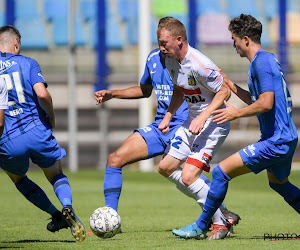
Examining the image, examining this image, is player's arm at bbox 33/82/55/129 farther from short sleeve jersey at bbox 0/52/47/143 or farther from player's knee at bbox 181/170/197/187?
player's knee at bbox 181/170/197/187

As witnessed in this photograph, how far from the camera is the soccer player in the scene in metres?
7.68

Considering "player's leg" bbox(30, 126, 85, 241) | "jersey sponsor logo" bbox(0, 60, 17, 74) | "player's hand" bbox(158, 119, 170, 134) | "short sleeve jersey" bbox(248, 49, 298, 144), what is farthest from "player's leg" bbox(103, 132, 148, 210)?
"short sleeve jersey" bbox(248, 49, 298, 144)

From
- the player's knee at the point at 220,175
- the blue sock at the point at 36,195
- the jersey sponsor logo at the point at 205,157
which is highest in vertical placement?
the jersey sponsor logo at the point at 205,157

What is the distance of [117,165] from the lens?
7.73 m

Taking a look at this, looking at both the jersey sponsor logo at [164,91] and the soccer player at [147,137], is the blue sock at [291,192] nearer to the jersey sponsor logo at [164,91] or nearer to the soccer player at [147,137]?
the soccer player at [147,137]

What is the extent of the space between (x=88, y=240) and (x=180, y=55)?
2.04m

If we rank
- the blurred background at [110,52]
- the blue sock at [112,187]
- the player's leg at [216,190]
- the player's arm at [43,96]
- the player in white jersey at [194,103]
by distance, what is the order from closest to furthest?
the player's leg at [216,190]
the player's arm at [43,96]
the player in white jersey at [194,103]
the blue sock at [112,187]
the blurred background at [110,52]

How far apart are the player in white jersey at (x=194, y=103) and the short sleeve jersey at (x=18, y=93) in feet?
4.31

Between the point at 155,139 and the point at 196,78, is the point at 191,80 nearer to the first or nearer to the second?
the point at 196,78

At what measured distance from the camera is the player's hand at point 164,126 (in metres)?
7.50

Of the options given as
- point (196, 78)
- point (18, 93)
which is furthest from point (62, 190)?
point (196, 78)

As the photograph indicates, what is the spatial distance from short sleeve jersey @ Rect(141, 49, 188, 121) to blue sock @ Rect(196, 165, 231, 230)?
1695 mm

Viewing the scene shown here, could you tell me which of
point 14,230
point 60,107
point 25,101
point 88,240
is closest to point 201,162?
point 88,240

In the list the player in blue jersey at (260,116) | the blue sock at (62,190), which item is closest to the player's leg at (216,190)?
the player in blue jersey at (260,116)
